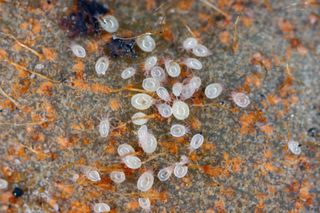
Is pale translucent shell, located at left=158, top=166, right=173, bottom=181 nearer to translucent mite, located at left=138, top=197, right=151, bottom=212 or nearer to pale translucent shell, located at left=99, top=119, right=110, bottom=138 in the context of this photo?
translucent mite, located at left=138, top=197, right=151, bottom=212

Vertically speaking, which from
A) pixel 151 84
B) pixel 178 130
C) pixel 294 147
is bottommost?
pixel 294 147

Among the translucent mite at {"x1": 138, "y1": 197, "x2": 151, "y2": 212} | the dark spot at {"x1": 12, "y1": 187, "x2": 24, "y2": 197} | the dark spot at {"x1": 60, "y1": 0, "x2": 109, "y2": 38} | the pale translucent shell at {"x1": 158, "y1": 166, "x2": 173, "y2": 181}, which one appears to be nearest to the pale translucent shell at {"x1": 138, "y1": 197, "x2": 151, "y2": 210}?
the translucent mite at {"x1": 138, "y1": 197, "x2": 151, "y2": 212}

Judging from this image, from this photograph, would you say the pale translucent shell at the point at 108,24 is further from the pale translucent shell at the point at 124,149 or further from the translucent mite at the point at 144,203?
the translucent mite at the point at 144,203

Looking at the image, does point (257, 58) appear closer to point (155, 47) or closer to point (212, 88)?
point (212, 88)

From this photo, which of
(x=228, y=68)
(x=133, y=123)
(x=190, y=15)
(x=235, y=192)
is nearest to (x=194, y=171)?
(x=235, y=192)

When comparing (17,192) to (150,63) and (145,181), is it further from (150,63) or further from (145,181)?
(150,63)

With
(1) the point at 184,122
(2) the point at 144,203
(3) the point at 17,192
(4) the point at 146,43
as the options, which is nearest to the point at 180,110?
(1) the point at 184,122
